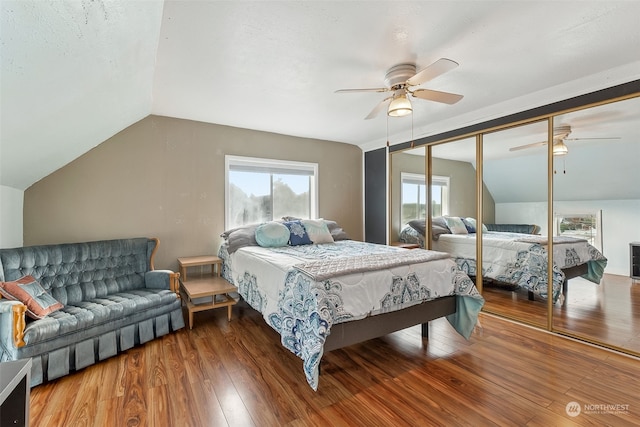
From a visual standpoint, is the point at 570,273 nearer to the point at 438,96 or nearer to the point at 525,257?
the point at 525,257

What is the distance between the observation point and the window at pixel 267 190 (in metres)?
4.04

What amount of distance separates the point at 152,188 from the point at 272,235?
156cm

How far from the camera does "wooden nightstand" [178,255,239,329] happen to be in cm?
301

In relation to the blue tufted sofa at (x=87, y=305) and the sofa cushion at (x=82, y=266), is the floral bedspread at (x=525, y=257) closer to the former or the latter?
the blue tufted sofa at (x=87, y=305)

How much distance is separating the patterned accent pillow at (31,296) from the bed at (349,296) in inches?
60.3

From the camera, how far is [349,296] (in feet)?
6.65

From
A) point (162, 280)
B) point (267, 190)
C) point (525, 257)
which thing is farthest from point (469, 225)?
point (162, 280)

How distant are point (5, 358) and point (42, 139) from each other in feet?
5.02

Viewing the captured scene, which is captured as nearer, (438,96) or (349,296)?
(349,296)

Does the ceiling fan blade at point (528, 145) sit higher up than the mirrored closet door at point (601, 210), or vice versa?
the ceiling fan blade at point (528, 145)

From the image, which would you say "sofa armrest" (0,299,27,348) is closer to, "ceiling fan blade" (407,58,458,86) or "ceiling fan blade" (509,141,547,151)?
"ceiling fan blade" (407,58,458,86)

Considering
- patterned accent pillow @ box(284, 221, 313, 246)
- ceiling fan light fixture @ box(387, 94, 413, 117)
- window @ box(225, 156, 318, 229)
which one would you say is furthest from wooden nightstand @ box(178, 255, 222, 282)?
ceiling fan light fixture @ box(387, 94, 413, 117)

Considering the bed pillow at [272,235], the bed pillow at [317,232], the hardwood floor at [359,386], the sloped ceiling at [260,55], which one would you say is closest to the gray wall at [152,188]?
the sloped ceiling at [260,55]

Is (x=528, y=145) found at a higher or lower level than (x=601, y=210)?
higher
